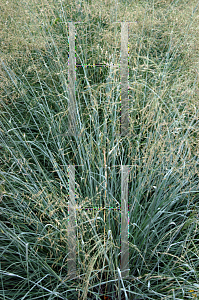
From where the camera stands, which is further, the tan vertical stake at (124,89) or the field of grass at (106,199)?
the tan vertical stake at (124,89)

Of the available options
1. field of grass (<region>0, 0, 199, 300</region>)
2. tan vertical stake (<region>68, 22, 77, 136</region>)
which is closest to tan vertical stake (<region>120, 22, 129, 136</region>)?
field of grass (<region>0, 0, 199, 300</region>)

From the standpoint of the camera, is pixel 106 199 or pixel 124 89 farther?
pixel 124 89

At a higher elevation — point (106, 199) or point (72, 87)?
point (72, 87)

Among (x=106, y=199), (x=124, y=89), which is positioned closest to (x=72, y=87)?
(x=124, y=89)

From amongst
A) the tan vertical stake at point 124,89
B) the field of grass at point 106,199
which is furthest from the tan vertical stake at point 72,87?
the tan vertical stake at point 124,89

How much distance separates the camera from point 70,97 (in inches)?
65.5

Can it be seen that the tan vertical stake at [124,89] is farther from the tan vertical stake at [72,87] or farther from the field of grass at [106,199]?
the tan vertical stake at [72,87]

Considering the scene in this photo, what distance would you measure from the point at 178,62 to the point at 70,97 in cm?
111

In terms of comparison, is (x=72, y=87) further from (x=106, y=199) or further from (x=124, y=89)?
(x=106, y=199)

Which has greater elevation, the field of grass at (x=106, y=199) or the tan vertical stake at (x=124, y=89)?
the tan vertical stake at (x=124, y=89)

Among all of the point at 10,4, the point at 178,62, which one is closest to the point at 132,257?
the point at 178,62

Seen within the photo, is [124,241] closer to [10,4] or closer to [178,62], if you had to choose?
[178,62]

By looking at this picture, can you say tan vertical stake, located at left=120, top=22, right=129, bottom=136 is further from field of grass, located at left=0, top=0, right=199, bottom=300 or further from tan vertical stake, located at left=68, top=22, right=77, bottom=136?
tan vertical stake, located at left=68, top=22, right=77, bottom=136

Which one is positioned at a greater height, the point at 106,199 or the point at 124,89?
the point at 124,89
